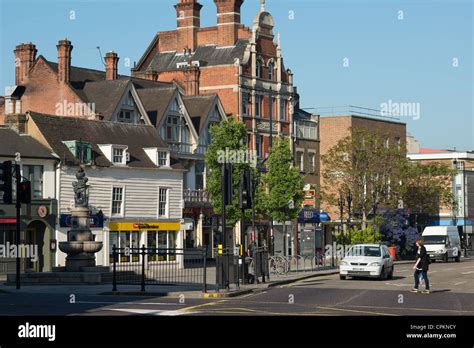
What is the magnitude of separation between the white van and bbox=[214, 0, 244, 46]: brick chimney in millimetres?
20309

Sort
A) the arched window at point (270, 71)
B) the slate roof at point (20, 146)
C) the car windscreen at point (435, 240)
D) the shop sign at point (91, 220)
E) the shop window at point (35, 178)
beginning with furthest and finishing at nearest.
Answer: the arched window at point (270, 71) → the car windscreen at point (435, 240) → the shop sign at point (91, 220) → the shop window at point (35, 178) → the slate roof at point (20, 146)

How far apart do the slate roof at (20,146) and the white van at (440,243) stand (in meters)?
27.8

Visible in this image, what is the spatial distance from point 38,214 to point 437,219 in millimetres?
55831

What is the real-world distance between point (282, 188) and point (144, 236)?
28.2ft

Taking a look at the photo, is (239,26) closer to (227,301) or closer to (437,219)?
(437,219)

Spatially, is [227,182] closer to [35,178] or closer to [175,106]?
[35,178]

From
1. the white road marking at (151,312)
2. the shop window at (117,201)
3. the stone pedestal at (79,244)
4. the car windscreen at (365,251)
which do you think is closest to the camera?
the white road marking at (151,312)

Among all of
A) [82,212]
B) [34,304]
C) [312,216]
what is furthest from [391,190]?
[34,304]

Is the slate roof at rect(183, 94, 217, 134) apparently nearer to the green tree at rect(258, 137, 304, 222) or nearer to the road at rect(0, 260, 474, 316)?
the green tree at rect(258, 137, 304, 222)

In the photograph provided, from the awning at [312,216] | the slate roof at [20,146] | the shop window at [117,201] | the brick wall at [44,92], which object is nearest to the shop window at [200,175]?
the brick wall at [44,92]

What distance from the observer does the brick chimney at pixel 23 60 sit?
65.1 m

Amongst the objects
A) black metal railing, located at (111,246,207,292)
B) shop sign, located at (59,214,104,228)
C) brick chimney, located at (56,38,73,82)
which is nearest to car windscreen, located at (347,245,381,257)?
black metal railing, located at (111,246,207,292)

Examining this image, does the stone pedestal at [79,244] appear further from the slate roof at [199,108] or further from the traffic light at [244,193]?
the slate roof at [199,108]

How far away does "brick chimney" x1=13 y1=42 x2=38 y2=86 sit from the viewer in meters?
65.1
